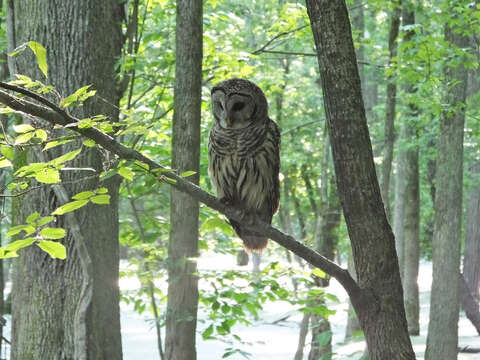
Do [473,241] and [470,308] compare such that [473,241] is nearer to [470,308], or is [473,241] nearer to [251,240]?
[470,308]

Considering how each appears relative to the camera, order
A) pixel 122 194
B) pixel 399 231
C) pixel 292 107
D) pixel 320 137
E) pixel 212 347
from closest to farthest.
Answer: pixel 122 194
pixel 399 231
pixel 212 347
pixel 320 137
pixel 292 107

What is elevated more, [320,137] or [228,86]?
[320,137]

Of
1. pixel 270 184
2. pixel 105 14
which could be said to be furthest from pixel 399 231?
pixel 105 14

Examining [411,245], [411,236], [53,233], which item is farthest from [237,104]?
[411,236]

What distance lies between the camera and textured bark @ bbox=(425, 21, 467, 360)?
6.27 meters

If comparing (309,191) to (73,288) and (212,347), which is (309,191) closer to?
(212,347)

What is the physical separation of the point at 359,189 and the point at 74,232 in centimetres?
233

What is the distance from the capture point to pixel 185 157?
4.42 m

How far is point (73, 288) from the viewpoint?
13.0 feet

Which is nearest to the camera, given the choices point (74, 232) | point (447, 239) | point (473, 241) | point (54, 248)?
point (54, 248)

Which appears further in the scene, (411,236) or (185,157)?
(411,236)

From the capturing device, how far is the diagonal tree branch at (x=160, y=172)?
1977 mm

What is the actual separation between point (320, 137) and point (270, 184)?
47.9 ft

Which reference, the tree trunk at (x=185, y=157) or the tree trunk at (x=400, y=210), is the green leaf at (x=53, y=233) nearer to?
the tree trunk at (x=185, y=157)
